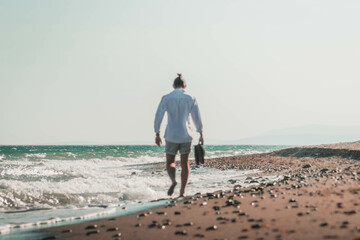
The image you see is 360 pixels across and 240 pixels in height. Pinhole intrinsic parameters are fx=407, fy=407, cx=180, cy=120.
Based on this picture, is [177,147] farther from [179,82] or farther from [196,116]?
[179,82]

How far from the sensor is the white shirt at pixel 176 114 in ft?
27.9

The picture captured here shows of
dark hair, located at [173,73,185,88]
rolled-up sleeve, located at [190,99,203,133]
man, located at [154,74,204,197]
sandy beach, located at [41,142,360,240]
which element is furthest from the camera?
dark hair, located at [173,73,185,88]

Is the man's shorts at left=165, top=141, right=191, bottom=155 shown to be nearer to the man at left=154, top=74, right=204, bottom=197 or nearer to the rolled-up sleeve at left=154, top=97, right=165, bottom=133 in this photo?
the man at left=154, top=74, right=204, bottom=197

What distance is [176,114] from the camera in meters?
8.52

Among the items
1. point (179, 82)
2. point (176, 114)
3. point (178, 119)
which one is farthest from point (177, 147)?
point (179, 82)

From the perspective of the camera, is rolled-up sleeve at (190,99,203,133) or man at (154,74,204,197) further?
rolled-up sleeve at (190,99,203,133)

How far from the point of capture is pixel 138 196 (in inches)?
397

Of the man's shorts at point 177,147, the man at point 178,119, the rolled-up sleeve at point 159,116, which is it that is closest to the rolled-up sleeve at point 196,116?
the man at point 178,119

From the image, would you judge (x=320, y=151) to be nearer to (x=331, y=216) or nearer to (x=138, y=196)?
(x=138, y=196)

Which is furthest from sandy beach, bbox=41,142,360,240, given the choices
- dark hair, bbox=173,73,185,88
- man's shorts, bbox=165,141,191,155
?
dark hair, bbox=173,73,185,88

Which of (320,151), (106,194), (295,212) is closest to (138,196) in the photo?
(106,194)

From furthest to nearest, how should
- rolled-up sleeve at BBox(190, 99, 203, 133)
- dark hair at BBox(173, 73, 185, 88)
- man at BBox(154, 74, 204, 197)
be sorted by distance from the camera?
dark hair at BBox(173, 73, 185, 88)
rolled-up sleeve at BBox(190, 99, 203, 133)
man at BBox(154, 74, 204, 197)

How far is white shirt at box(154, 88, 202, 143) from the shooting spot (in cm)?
851

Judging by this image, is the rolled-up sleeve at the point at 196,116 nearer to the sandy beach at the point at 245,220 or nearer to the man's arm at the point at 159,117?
the man's arm at the point at 159,117
